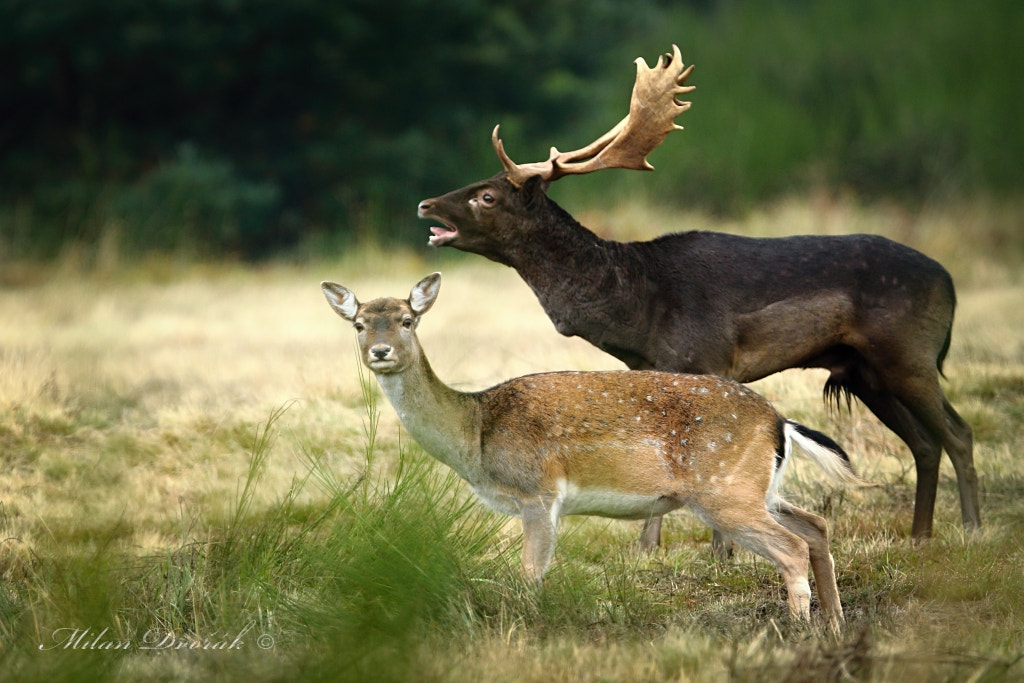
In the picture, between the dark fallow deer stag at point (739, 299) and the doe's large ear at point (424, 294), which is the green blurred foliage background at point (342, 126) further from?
the doe's large ear at point (424, 294)

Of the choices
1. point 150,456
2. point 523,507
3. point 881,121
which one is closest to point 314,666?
point 523,507

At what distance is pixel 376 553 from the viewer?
5.24 meters

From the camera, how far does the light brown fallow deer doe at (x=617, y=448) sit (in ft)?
18.8

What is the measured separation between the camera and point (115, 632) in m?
5.22

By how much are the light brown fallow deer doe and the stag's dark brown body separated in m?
0.98

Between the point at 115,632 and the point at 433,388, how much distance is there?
1715 mm

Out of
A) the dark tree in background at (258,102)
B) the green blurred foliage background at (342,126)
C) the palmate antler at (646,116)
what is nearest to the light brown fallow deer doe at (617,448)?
the palmate antler at (646,116)

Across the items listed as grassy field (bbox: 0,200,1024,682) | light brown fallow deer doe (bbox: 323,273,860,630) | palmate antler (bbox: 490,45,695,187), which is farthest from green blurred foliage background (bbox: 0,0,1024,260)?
light brown fallow deer doe (bbox: 323,273,860,630)

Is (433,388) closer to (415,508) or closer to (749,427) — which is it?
(415,508)

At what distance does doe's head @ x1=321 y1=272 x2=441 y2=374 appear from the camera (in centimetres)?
573

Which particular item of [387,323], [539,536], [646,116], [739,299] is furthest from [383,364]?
[646,116]

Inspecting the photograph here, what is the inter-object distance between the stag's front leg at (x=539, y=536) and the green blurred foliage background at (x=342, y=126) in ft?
32.0

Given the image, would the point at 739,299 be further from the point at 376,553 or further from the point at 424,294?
the point at 376,553

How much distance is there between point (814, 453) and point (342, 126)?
46.0 ft
